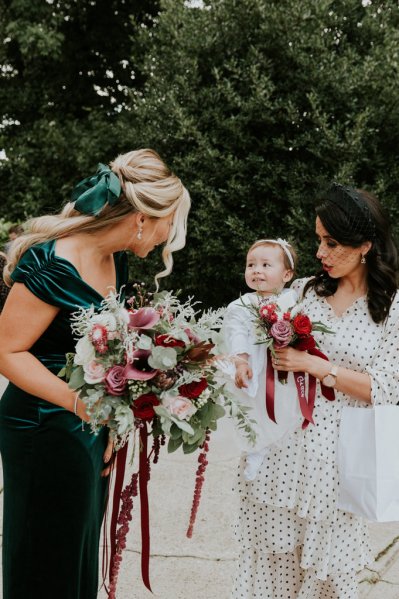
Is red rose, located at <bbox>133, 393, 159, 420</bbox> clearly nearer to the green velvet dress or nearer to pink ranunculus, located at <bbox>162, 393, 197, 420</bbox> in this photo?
pink ranunculus, located at <bbox>162, 393, 197, 420</bbox>

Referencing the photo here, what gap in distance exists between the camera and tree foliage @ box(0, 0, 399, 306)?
7301 millimetres

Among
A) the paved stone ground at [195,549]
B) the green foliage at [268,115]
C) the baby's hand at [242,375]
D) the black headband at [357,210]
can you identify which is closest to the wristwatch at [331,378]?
the baby's hand at [242,375]

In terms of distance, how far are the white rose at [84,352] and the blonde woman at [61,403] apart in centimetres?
27

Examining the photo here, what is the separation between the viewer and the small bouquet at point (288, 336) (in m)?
2.39

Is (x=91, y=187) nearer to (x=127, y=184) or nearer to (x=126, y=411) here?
(x=127, y=184)

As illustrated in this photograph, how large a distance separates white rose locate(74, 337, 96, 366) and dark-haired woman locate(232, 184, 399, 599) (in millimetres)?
872

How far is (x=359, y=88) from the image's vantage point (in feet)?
24.3

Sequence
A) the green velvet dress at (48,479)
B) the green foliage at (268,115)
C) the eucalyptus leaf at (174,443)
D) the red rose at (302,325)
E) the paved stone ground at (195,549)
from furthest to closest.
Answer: the green foliage at (268,115) < the paved stone ground at (195,549) < the red rose at (302,325) < the green velvet dress at (48,479) < the eucalyptus leaf at (174,443)

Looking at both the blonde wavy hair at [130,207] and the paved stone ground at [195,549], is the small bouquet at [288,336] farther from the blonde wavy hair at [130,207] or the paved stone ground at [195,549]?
the paved stone ground at [195,549]

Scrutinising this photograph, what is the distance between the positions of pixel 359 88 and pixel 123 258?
5.74m

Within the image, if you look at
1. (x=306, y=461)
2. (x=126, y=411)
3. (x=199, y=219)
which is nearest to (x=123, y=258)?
(x=126, y=411)

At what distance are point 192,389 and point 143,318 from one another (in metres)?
0.28

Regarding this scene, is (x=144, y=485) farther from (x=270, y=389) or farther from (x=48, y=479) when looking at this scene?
(x=270, y=389)

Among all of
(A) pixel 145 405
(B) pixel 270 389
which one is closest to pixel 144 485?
(A) pixel 145 405
